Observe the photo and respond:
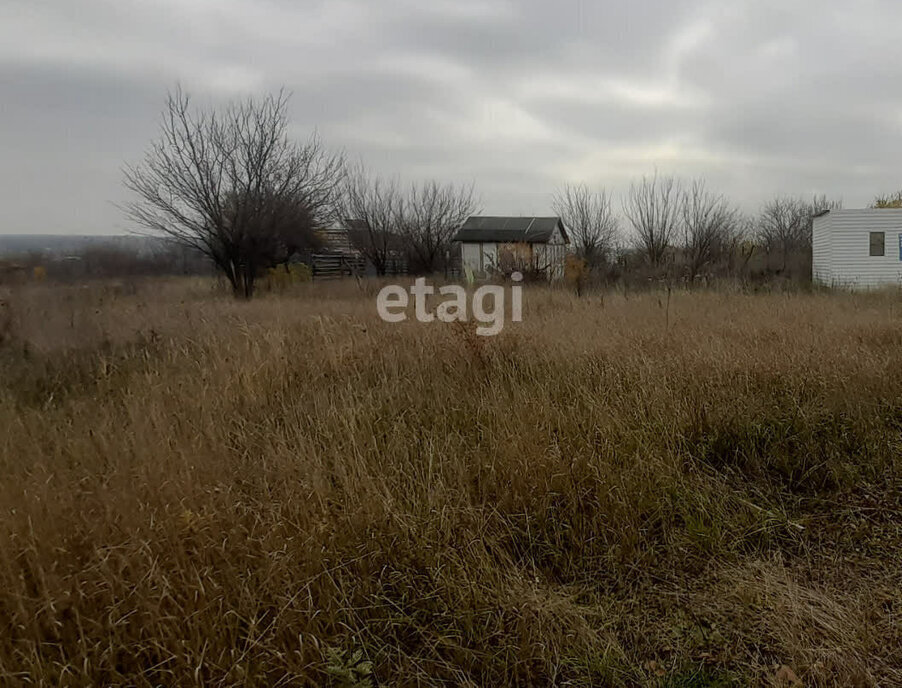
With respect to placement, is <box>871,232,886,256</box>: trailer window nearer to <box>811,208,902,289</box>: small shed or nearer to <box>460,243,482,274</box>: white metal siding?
<box>811,208,902,289</box>: small shed

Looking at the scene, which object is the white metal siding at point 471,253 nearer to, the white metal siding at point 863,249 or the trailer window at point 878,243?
the white metal siding at point 863,249

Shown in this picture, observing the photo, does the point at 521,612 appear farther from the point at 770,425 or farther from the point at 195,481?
the point at 770,425

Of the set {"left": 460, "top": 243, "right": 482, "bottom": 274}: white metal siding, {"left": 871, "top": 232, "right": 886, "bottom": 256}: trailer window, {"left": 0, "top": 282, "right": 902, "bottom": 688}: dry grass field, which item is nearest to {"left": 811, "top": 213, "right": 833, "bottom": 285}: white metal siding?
{"left": 871, "top": 232, "right": 886, "bottom": 256}: trailer window

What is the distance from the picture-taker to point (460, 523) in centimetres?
191

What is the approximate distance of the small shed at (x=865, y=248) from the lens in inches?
552

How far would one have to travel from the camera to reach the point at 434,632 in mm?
1490

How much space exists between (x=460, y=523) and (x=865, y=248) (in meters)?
18.4

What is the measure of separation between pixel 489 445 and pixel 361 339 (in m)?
2.58

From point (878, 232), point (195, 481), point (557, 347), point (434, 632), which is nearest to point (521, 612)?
point (434, 632)

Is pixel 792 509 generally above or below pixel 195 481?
below

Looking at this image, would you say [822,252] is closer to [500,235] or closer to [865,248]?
[865,248]

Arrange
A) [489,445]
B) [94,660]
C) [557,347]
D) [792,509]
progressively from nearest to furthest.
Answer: [94,660] < [792,509] < [489,445] < [557,347]
